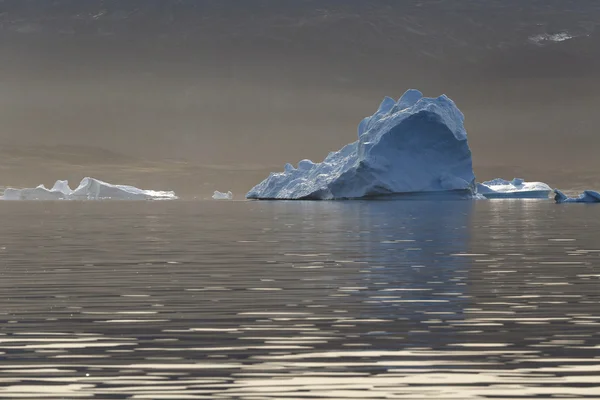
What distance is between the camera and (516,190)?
156000 millimetres

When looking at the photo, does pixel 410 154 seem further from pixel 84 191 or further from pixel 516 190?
pixel 84 191

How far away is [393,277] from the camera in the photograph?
2105 centimetres

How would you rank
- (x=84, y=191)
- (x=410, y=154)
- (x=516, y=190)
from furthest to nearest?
(x=84, y=191)
(x=516, y=190)
(x=410, y=154)

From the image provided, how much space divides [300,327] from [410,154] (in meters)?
90.5

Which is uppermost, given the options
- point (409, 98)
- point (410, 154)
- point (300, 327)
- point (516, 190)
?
point (409, 98)

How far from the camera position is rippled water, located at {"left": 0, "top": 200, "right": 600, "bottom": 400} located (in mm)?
9805

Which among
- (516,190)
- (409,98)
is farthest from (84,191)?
(409,98)

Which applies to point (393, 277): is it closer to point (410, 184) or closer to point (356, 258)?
point (356, 258)

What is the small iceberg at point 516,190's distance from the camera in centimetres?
15312

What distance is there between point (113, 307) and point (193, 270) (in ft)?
24.2

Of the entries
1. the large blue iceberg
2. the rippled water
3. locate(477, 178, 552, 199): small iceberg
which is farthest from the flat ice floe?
the rippled water

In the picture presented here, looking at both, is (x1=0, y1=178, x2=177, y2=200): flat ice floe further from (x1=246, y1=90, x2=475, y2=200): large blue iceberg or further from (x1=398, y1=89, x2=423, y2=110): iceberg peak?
(x1=398, y1=89, x2=423, y2=110): iceberg peak

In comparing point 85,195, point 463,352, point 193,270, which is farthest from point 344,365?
point 85,195

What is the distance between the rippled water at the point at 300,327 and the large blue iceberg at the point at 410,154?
72.4 m
